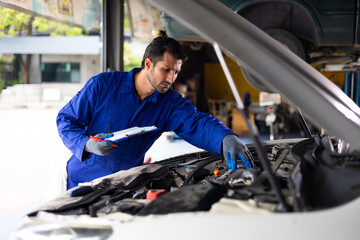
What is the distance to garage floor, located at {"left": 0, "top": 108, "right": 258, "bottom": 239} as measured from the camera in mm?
3445

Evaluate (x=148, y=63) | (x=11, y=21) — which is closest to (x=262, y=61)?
(x=148, y=63)

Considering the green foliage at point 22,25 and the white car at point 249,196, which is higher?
the green foliage at point 22,25

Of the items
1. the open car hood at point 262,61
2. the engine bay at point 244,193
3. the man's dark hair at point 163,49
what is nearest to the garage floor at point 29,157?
the man's dark hair at point 163,49

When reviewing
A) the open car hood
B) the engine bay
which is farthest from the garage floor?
the open car hood

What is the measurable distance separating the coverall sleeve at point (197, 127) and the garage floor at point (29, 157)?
780 mm

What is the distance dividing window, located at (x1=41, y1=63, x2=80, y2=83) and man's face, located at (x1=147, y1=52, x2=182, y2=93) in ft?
15.7

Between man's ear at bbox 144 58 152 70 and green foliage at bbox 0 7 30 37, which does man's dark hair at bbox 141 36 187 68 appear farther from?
green foliage at bbox 0 7 30 37

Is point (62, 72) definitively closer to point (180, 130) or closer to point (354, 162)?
point (180, 130)

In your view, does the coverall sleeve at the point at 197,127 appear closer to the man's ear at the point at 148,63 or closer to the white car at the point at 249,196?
the man's ear at the point at 148,63

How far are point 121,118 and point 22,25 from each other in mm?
2381

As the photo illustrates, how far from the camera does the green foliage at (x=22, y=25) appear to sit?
346 centimetres

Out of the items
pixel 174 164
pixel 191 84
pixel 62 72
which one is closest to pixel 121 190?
pixel 174 164

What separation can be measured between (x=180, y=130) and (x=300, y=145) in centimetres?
91

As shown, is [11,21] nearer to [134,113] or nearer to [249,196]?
Result: [134,113]
